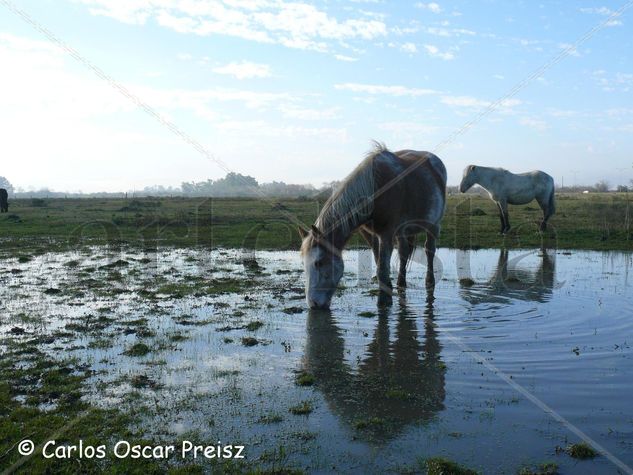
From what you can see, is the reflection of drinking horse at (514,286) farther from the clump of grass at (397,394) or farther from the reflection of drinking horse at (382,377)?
the clump of grass at (397,394)

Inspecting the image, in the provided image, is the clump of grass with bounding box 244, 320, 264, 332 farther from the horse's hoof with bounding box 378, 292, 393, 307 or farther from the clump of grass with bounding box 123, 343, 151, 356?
the horse's hoof with bounding box 378, 292, 393, 307

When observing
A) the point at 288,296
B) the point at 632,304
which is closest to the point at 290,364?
the point at 288,296

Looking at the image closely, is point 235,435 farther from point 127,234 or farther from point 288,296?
point 127,234

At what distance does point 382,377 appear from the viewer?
215 inches

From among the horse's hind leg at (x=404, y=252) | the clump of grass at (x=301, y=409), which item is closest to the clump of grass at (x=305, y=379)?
the clump of grass at (x=301, y=409)

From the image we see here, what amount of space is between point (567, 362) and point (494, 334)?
123 centimetres

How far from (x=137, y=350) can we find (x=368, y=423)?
3447mm

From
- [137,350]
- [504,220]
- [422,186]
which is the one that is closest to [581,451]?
[137,350]

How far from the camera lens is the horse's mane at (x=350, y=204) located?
26.0 feet

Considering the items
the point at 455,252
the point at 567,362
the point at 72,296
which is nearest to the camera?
the point at 567,362

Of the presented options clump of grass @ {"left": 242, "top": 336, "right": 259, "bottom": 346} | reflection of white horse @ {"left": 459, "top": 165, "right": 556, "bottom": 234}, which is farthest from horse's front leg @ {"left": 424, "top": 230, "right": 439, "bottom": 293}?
reflection of white horse @ {"left": 459, "top": 165, "right": 556, "bottom": 234}

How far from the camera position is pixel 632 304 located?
8734 mm

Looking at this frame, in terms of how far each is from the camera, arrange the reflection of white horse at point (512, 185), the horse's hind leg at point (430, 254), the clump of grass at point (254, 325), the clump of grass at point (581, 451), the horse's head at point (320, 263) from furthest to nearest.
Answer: the reflection of white horse at point (512, 185) → the horse's hind leg at point (430, 254) → the horse's head at point (320, 263) → the clump of grass at point (254, 325) → the clump of grass at point (581, 451)

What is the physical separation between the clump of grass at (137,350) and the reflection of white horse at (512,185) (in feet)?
59.2
